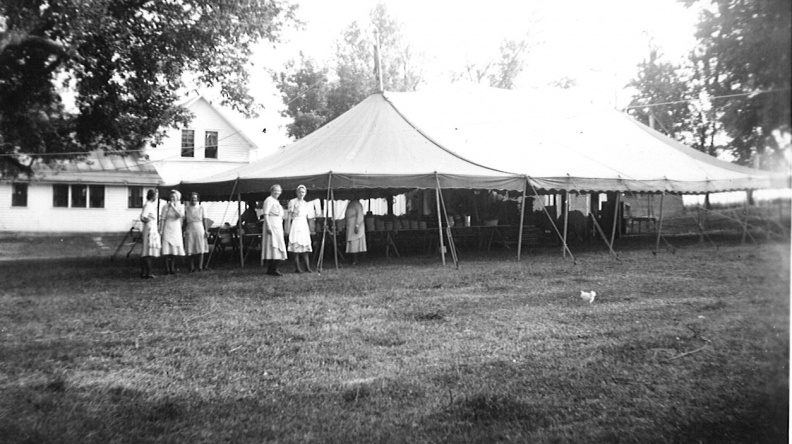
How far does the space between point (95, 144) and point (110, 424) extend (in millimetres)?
3163

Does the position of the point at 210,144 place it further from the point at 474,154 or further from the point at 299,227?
the point at 474,154

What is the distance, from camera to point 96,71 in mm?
4312

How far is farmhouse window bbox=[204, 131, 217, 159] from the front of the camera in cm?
704

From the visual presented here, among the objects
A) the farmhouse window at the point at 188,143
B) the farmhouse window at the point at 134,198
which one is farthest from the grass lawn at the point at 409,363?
the farmhouse window at the point at 134,198

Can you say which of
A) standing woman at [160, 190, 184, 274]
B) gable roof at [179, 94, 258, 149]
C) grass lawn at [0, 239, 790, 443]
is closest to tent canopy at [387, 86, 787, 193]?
gable roof at [179, 94, 258, 149]

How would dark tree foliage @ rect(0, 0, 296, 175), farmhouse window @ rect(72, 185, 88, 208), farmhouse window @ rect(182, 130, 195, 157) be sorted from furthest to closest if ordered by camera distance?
1. farmhouse window @ rect(72, 185, 88, 208)
2. farmhouse window @ rect(182, 130, 195, 157)
3. dark tree foliage @ rect(0, 0, 296, 175)

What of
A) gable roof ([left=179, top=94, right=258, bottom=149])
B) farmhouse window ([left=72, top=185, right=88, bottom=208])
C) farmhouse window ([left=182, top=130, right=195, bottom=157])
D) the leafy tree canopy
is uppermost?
gable roof ([left=179, top=94, right=258, bottom=149])

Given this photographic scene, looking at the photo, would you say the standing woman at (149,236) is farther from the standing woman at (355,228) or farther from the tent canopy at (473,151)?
the standing woman at (355,228)

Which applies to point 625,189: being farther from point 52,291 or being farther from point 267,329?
point 52,291

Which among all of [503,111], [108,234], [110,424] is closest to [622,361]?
[110,424]

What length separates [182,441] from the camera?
2002 millimetres

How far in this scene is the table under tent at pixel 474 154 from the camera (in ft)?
27.4

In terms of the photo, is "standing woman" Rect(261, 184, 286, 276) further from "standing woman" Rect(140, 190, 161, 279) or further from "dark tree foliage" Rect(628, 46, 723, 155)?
"dark tree foliage" Rect(628, 46, 723, 155)

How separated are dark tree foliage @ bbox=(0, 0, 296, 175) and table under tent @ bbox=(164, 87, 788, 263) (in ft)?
9.91
